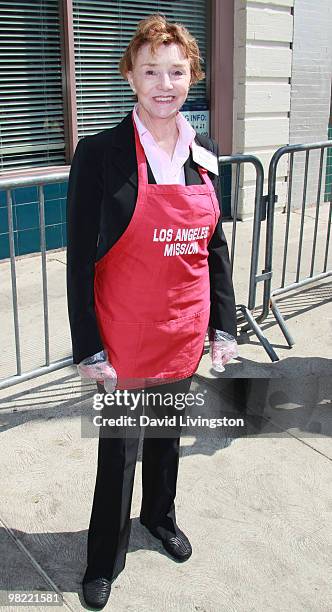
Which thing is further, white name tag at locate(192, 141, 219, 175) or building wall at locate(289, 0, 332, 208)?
building wall at locate(289, 0, 332, 208)

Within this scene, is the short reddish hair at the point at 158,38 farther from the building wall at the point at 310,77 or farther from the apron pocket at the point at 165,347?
the building wall at the point at 310,77

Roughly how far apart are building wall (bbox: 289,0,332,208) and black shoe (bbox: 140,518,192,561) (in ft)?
22.5

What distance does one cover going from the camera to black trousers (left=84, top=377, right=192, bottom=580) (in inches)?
91.4

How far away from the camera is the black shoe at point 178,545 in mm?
2592

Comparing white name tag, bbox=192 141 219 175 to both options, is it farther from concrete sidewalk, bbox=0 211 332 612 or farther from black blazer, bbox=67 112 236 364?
concrete sidewalk, bbox=0 211 332 612

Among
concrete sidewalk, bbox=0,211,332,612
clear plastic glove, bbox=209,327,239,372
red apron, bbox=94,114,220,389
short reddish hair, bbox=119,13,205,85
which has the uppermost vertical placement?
short reddish hair, bbox=119,13,205,85

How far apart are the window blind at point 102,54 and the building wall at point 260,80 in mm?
932

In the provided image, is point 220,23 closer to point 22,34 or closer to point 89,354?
point 22,34

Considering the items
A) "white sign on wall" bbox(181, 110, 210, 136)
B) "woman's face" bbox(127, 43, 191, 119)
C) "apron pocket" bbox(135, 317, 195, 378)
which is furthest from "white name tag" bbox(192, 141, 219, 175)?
"white sign on wall" bbox(181, 110, 210, 136)

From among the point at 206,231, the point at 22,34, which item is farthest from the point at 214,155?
the point at 22,34

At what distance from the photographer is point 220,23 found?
754 cm

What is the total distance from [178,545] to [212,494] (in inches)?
17.0

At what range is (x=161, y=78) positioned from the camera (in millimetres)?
2057

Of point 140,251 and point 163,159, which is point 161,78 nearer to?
point 163,159
